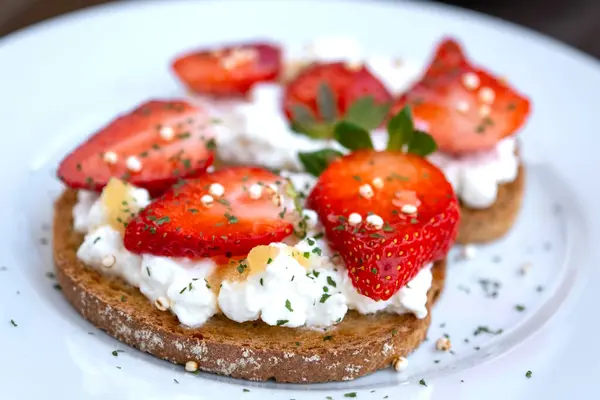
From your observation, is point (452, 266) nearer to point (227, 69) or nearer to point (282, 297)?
point (282, 297)

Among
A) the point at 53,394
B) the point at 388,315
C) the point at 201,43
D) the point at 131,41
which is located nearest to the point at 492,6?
the point at 201,43

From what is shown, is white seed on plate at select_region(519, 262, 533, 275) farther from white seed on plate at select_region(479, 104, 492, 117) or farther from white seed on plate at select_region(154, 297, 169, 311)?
white seed on plate at select_region(154, 297, 169, 311)

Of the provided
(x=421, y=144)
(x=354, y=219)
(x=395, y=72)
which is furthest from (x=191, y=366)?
(x=395, y=72)

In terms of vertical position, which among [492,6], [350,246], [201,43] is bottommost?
[492,6]

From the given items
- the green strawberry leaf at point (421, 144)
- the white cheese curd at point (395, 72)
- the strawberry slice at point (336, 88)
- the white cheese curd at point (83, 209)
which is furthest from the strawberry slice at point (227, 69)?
the green strawberry leaf at point (421, 144)

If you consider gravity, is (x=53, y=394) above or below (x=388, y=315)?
above

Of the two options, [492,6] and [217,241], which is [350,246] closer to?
[217,241]
